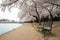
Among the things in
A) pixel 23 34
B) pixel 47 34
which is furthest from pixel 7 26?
pixel 47 34

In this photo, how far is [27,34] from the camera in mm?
1328

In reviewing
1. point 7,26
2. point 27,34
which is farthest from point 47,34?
point 7,26

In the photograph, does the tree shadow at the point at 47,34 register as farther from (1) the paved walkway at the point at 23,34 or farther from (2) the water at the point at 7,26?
(2) the water at the point at 7,26

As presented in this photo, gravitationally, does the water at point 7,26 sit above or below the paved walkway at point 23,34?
above

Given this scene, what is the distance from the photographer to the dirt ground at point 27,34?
129 cm

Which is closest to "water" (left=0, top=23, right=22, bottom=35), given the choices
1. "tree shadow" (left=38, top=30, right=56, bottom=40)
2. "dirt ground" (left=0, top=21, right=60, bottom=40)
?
"dirt ground" (left=0, top=21, right=60, bottom=40)

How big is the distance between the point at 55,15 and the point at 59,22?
84 millimetres

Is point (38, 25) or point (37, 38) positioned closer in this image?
point (37, 38)

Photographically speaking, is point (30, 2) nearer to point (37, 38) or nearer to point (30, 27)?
point (30, 27)

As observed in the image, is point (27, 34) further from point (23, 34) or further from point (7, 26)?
point (7, 26)

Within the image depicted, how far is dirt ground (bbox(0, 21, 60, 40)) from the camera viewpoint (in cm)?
129

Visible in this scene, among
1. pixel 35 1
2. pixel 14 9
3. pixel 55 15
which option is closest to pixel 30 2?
pixel 35 1

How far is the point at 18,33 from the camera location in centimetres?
134

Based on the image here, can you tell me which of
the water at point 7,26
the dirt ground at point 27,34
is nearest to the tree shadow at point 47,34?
the dirt ground at point 27,34
